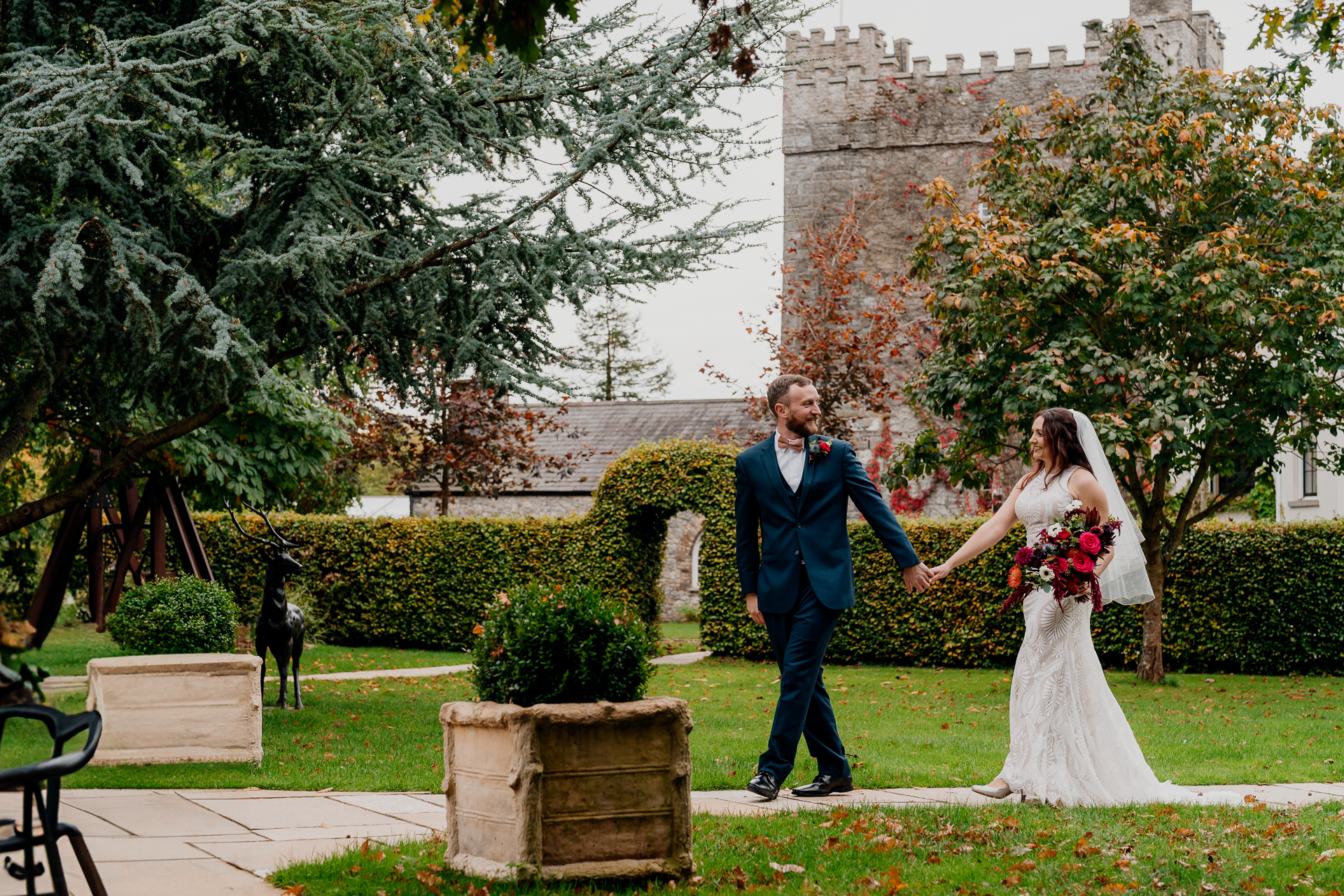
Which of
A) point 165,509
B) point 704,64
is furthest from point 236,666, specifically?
point 165,509

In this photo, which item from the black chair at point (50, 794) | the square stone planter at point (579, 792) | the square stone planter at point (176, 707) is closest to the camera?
the black chair at point (50, 794)

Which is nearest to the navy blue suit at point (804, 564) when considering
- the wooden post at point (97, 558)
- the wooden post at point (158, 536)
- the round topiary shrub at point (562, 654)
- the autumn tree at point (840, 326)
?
the round topiary shrub at point (562, 654)

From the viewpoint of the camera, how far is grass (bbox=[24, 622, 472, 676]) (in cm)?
1581

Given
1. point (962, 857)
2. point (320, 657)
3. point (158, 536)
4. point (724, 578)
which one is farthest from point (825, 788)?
point (320, 657)

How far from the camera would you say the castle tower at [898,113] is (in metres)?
28.7

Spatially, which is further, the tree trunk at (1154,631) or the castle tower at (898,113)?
the castle tower at (898,113)

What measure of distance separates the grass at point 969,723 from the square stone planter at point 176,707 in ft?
9.53

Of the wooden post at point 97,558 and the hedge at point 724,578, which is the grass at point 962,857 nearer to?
the hedge at point 724,578

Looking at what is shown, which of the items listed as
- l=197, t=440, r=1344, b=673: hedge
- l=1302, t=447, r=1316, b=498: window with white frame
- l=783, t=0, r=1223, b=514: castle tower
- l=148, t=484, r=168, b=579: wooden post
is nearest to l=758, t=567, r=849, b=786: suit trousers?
A: l=197, t=440, r=1344, b=673: hedge

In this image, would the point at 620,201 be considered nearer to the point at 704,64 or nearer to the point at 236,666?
the point at 704,64

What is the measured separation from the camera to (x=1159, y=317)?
44.7 ft

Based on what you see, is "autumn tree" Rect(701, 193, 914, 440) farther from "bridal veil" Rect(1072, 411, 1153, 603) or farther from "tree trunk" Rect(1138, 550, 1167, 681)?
"bridal veil" Rect(1072, 411, 1153, 603)

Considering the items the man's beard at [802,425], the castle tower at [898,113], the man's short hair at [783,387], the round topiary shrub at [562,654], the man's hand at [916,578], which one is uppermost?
the castle tower at [898,113]

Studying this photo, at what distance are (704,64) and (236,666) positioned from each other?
5.44 meters
